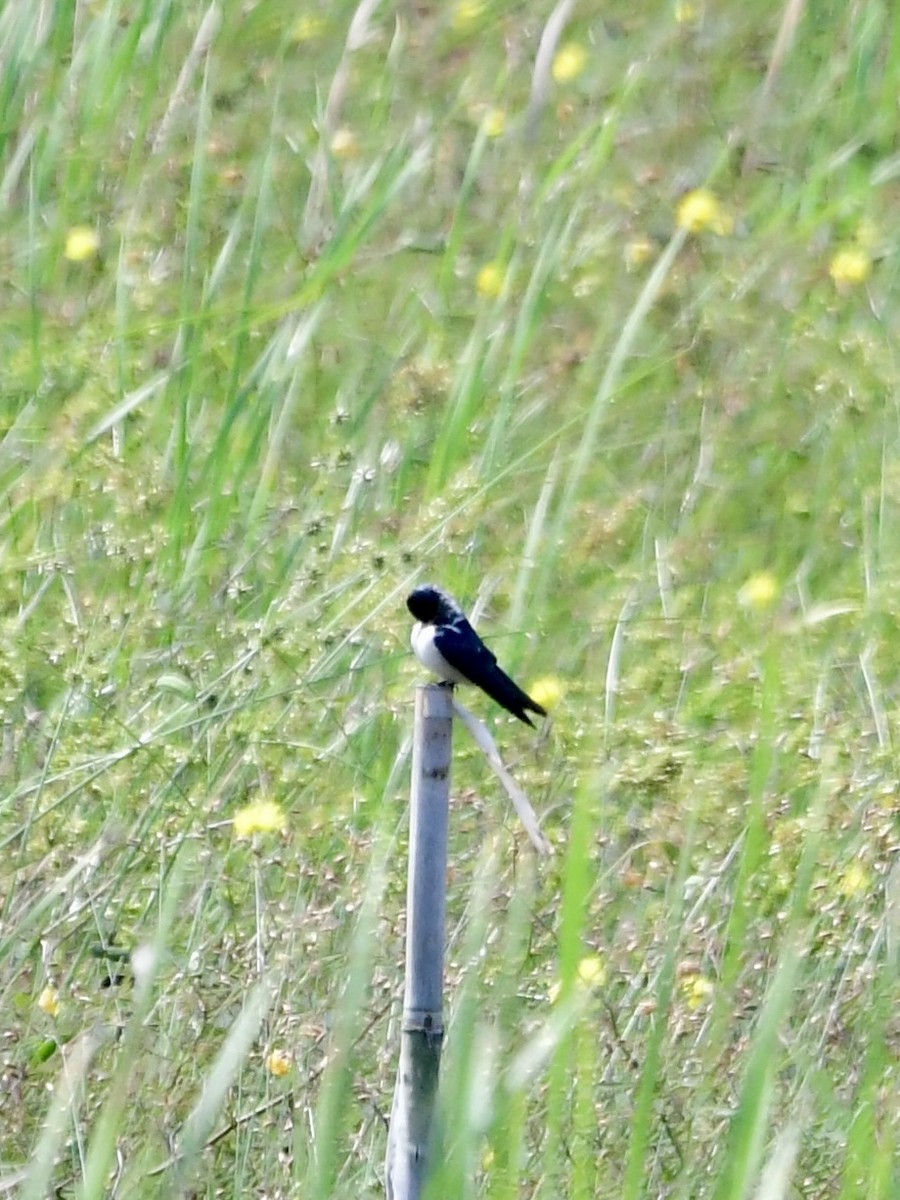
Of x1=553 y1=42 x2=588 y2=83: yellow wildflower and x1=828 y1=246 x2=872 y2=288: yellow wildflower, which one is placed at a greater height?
x1=553 y1=42 x2=588 y2=83: yellow wildflower

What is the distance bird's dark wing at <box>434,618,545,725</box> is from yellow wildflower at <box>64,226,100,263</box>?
57.2 inches

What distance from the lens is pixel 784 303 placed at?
11.2 feet

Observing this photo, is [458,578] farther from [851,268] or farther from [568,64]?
[568,64]

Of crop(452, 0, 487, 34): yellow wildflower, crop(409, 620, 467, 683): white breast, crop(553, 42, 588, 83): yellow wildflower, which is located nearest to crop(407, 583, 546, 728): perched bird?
crop(409, 620, 467, 683): white breast

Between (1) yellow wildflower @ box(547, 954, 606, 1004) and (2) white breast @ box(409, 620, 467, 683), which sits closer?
(1) yellow wildflower @ box(547, 954, 606, 1004)

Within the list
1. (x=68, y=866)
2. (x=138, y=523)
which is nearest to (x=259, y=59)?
(x=138, y=523)

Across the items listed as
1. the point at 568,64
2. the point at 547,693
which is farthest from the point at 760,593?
the point at 568,64

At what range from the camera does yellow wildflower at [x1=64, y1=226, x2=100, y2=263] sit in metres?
3.69

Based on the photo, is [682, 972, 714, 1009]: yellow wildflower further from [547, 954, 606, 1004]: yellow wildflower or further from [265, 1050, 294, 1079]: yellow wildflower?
[265, 1050, 294, 1079]: yellow wildflower

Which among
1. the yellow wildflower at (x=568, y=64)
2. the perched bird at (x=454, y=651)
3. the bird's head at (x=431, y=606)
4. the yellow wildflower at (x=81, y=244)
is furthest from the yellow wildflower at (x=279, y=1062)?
the yellow wildflower at (x=568, y=64)

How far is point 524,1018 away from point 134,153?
222 cm

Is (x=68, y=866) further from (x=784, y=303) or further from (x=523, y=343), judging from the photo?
(x=784, y=303)

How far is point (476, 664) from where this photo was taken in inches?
99.9

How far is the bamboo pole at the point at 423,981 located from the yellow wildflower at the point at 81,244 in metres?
2.34
